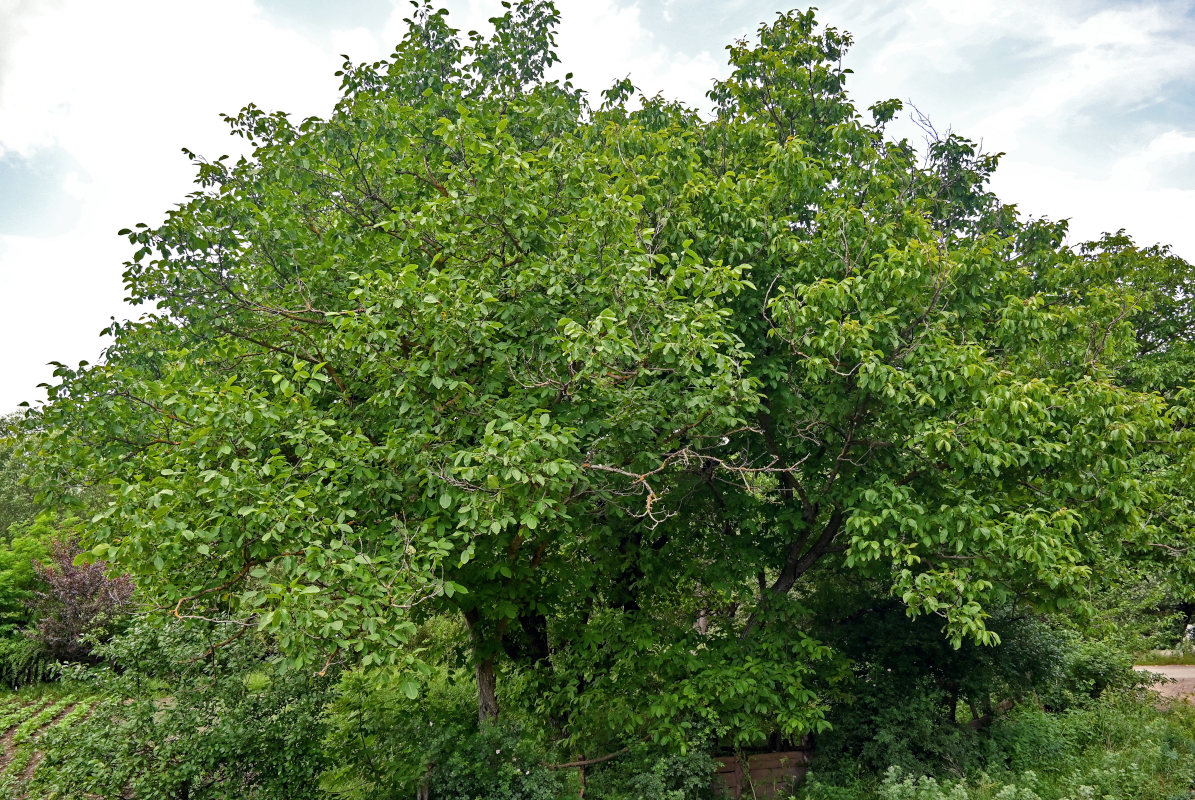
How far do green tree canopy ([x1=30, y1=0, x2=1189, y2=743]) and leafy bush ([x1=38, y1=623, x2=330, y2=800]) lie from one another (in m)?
1.23

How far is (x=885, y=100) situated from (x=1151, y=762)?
9.77 meters

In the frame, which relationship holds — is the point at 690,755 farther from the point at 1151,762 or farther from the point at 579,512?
the point at 1151,762

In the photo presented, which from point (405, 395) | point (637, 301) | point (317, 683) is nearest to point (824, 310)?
point (637, 301)

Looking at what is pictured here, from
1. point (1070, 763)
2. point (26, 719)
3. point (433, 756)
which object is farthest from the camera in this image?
point (26, 719)

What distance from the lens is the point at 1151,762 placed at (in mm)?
8602

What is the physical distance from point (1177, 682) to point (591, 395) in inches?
610

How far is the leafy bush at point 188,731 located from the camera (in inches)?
307

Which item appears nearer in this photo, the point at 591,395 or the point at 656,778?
the point at 591,395

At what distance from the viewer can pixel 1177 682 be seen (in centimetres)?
1452

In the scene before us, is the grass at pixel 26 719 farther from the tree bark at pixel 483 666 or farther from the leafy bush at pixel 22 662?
the tree bark at pixel 483 666

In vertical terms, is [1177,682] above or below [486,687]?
below

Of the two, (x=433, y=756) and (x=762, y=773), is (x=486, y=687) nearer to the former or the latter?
(x=433, y=756)

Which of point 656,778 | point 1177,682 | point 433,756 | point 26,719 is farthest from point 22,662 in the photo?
point 1177,682

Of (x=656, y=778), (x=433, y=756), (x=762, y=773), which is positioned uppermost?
(x=433, y=756)
